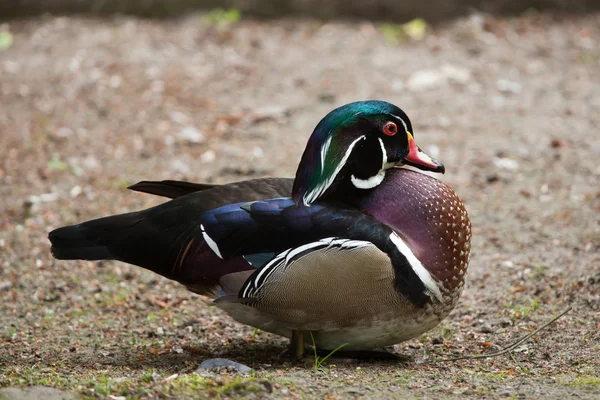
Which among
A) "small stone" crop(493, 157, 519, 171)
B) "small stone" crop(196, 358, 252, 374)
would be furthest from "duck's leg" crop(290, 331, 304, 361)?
"small stone" crop(493, 157, 519, 171)

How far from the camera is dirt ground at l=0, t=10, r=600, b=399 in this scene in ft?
11.3

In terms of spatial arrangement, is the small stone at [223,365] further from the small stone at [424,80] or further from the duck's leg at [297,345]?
the small stone at [424,80]

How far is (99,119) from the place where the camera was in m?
7.23

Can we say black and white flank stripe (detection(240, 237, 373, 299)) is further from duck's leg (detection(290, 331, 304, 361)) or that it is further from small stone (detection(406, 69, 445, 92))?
small stone (detection(406, 69, 445, 92))

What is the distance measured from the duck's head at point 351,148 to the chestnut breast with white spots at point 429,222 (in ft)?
0.32

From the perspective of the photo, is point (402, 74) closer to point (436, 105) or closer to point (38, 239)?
point (436, 105)

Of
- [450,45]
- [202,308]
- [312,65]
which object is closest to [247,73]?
[312,65]

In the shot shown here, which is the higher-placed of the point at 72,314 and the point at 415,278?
the point at 415,278

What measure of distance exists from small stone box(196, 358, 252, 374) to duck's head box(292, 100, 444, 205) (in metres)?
0.69

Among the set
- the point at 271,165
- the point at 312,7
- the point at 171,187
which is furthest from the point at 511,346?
the point at 312,7

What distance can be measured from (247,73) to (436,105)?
1.86m

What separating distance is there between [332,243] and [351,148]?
0.41 m

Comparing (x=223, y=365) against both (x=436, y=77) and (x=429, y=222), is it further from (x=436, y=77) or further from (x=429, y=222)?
(x=436, y=77)

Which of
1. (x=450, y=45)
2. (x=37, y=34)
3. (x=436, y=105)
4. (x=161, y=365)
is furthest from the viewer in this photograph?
(x=37, y=34)
